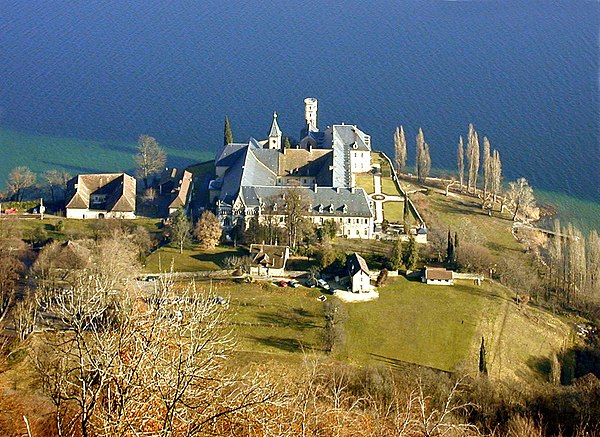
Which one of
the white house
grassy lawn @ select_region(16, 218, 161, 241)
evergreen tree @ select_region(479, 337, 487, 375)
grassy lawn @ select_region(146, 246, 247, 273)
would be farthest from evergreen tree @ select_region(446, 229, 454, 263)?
the white house

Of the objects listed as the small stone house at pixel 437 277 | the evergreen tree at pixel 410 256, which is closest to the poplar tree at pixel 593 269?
Answer: the small stone house at pixel 437 277

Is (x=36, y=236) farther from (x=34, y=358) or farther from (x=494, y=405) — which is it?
(x=494, y=405)

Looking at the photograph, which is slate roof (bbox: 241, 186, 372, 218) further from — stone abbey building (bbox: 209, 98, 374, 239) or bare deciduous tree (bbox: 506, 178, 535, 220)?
bare deciduous tree (bbox: 506, 178, 535, 220)

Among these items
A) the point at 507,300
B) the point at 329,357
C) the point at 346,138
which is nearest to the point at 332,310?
the point at 329,357

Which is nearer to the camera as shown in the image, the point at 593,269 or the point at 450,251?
the point at 593,269

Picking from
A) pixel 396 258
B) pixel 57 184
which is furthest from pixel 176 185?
pixel 396 258

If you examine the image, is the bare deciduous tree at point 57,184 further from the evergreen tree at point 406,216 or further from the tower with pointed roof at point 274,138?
the evergreen tree at point 406,216

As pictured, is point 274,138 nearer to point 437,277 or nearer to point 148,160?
point 148,160
